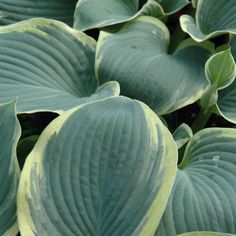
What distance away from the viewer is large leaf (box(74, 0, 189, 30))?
1332 millimetres

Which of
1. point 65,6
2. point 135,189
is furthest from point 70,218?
point 65,6

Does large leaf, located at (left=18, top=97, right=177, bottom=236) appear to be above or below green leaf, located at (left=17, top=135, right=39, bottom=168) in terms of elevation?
above

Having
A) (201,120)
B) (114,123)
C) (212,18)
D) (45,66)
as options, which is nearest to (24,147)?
(45,66)

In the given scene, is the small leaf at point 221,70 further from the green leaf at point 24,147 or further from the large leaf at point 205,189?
the green leaf at point 24,147

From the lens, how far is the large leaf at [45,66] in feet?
3.77

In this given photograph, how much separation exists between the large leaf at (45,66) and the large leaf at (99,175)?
5.5 inches

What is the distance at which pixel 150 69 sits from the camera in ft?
4.04

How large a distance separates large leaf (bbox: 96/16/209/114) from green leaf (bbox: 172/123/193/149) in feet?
0.19

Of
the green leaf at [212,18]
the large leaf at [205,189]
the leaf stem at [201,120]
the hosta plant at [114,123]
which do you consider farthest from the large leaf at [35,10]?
the large leaf at [205,189]

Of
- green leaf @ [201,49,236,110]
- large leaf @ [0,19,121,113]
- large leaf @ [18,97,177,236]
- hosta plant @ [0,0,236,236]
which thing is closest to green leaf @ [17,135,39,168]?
hosta plant @ [0,0,236,236]

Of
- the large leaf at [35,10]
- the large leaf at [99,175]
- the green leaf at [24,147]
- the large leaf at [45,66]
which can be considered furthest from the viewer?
the large leaf at [35,10]

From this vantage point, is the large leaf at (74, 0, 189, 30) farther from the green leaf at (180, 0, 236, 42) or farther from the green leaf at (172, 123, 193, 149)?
the green leaf at (172, 123, 193, 149)

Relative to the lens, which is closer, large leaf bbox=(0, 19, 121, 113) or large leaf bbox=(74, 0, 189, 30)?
large leaf bbox=(0, 19, 121, 113)

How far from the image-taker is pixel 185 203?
1011 millimetres
